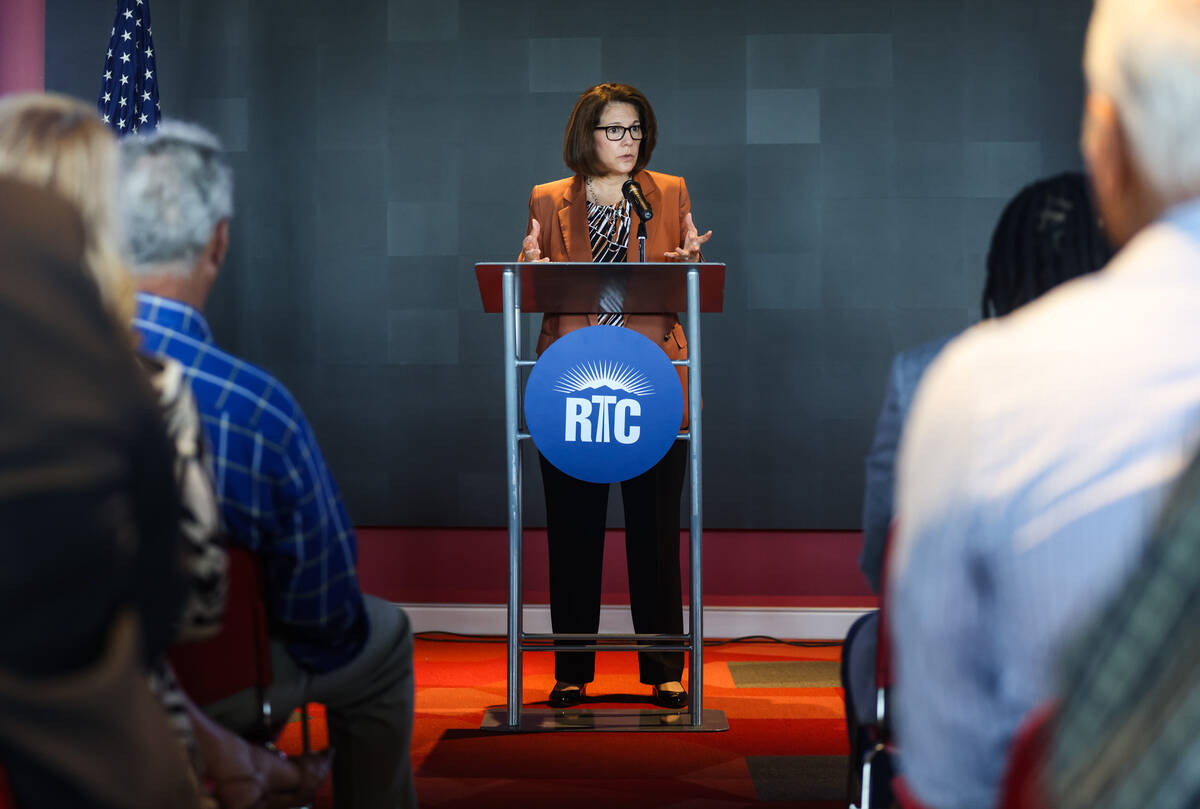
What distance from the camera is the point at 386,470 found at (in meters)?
4.37

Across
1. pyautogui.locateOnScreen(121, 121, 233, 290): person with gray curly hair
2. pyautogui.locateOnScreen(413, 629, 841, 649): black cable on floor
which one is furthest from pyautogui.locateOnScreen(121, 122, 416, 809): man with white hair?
pyautogui.locateOnScreen(413, 629, 841, 649): black cable on floor

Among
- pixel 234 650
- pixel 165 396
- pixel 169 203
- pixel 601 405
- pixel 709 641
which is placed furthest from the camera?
pixel 709 641

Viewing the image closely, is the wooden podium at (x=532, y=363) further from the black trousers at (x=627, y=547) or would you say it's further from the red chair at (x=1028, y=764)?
the red chair at (x=1028, y=764)

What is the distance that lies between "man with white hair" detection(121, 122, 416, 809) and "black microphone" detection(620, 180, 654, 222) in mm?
1511

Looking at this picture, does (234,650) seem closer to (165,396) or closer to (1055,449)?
(165,396)

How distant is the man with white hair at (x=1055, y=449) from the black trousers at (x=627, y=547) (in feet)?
7.40

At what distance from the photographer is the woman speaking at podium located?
3.08 metres

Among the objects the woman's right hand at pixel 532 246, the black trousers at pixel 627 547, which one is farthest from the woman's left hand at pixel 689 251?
the black trousers at pixel 627 547

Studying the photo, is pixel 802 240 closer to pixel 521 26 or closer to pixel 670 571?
pixel 521 26

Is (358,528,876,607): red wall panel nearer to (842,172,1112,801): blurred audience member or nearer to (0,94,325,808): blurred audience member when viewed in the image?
(842,172,1112,801): blurred audience member

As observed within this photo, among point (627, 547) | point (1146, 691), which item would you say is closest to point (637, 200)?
point (627, 547)

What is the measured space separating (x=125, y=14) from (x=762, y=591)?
3.40 metres

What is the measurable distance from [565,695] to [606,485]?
2.15ft

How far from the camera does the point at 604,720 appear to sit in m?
3.01
